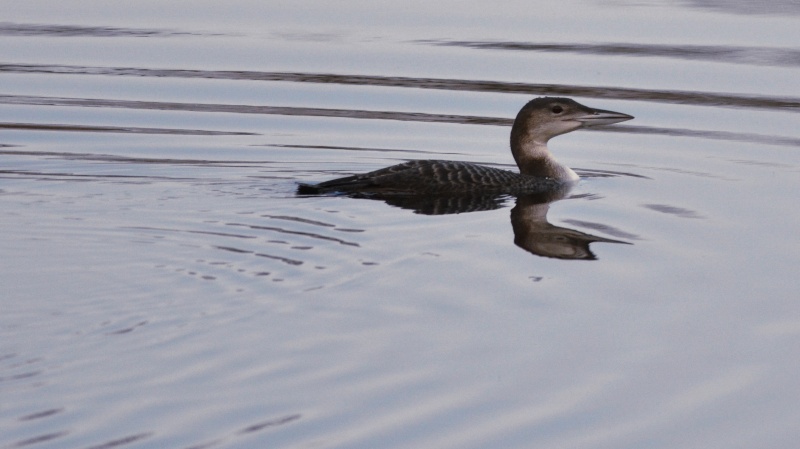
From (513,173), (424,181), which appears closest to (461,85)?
(513,173)

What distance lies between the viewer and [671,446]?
15.1ft

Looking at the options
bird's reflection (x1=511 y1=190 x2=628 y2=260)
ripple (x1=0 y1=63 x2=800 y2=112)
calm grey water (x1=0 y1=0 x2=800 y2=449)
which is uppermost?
ripple (x1=0 y1=63 x2=800 y2=112)

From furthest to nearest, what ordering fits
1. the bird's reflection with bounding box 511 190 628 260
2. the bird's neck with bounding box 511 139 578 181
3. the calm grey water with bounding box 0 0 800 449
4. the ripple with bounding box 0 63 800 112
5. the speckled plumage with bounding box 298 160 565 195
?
the ripple with bounding box 0 63 800 112 → the bird's neck with bounding box 511 139 578 181 → the speckled plumage with bounding box 298 160 565 195 → the bird's reflection with bounding box 511 190 628 260 → the calm grey water with bounding box 0 0 800 449

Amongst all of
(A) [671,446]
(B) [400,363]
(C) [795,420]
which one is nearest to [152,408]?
(B) [400,363]

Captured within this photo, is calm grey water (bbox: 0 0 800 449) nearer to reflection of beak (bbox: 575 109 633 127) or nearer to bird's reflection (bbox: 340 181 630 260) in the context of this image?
bird's reflection (bbox: 340 181 630 260)

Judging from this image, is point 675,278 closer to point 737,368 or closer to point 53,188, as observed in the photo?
point 737,368

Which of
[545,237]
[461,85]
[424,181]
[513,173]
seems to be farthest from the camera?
[461,85]

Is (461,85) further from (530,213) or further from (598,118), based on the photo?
(530,213)

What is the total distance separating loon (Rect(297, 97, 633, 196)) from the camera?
8523 millimetres

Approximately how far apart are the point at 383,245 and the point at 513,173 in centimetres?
234

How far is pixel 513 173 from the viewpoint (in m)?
9.17

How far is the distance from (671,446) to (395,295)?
1.74 meters

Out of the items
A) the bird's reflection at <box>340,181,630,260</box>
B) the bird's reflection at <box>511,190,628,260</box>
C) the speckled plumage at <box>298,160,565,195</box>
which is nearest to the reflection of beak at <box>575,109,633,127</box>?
the bird's reflection at <box>340,181,630,260</box>

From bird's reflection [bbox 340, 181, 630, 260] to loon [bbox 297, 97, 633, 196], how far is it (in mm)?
58
